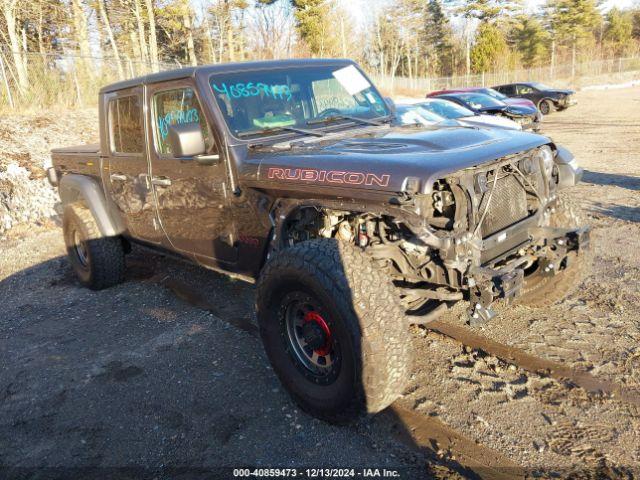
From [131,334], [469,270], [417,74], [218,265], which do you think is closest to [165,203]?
[218,265]

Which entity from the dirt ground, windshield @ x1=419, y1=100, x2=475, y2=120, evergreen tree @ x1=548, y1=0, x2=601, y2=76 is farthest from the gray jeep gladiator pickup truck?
evergreen tree @ x1=548, y1=0, x2=601, y2=76

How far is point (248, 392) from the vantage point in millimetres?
3314

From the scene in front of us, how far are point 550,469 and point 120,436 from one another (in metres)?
2.40

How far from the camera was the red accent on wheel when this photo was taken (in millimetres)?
2795

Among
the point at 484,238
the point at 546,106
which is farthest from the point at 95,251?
the point at 546,106

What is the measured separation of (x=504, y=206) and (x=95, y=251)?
4.00 metres

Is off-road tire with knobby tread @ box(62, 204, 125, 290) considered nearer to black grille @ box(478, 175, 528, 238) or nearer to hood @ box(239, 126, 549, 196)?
hood @ box(239, 126, 549, 196)

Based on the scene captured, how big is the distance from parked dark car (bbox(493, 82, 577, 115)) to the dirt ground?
67.4 ft

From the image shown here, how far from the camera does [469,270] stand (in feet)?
8.80

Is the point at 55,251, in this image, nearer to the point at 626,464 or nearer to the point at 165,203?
the point at 165,203

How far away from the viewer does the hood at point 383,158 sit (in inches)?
101

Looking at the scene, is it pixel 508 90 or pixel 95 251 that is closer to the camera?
pixel 95 251

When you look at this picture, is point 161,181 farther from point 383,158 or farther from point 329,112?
point 383,158

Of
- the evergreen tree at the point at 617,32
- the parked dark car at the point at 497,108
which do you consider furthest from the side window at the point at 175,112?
the evergreen tree at the point at 617,32
